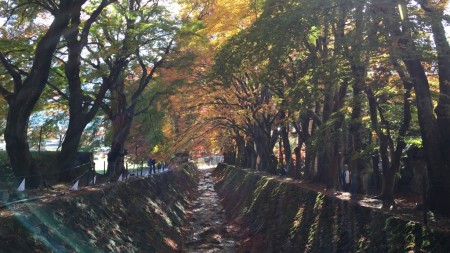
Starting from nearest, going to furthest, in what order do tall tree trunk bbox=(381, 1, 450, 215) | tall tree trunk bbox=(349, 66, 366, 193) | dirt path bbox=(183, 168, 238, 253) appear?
tall tree trunk bbox=(381, 1, 450, 215) → tall tree trunk bbox=(349, 66, 366, 193) → dirt path bbox=(183, 168, 238, 253)

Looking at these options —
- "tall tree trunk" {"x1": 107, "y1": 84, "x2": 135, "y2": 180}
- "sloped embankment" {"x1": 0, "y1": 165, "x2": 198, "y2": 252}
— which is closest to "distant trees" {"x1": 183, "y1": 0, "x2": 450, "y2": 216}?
"sloped embankment" {"x1": 0, "y1": 165, "x2": 198, "y2": 252}

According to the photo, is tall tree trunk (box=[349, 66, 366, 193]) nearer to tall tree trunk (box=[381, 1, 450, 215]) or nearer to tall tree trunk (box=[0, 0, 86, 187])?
tall tree trunk (box=[381, 1, 450, 215])

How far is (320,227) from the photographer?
1179cm

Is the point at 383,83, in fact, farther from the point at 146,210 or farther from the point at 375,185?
the point at 375,185

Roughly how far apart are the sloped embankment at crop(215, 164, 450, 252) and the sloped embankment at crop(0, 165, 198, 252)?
3456 mm

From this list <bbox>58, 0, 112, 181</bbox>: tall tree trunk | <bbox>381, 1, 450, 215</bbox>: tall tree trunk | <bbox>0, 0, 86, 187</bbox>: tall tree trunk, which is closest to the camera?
<bbox>381, 1, 450, 215</bbox>: tall tree trunk

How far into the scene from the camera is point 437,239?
7.10 meters

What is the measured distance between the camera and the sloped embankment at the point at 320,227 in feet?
25.9

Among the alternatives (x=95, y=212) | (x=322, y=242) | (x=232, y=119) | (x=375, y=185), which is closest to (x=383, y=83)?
(x=322, y=242)

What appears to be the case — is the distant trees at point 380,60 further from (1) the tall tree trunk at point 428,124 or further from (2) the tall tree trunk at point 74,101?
(2) the tall tree trunk at point 74,101

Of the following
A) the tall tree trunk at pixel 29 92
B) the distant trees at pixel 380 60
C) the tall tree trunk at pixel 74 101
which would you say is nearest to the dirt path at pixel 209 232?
the tall tree trunk at pixel 74 101

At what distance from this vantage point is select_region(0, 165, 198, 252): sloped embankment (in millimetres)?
7975

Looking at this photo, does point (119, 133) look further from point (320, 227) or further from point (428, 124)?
point (428, 124)

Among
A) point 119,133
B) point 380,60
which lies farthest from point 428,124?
point 119,133
